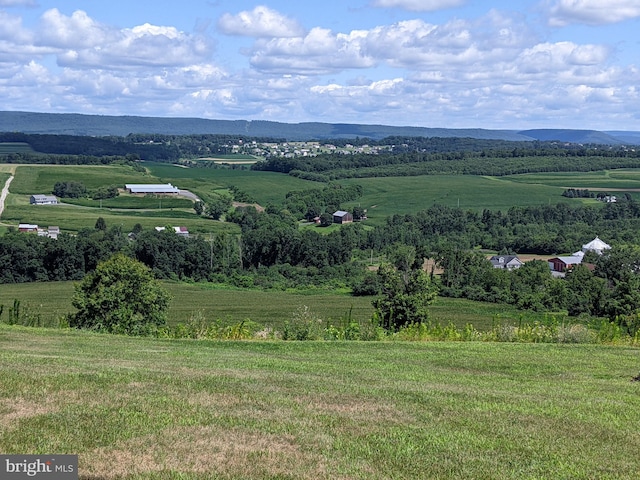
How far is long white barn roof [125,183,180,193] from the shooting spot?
451ft

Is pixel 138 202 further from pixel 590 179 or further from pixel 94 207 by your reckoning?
pixel 590 179

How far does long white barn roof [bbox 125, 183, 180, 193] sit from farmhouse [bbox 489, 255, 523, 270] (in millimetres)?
66518

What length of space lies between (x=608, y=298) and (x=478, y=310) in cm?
1003

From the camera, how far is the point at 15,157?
606 feet

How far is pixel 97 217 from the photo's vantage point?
112125 mm

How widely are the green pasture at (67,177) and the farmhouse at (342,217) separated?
43983 millimetres

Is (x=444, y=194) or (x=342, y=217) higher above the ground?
(x=444, y=194)

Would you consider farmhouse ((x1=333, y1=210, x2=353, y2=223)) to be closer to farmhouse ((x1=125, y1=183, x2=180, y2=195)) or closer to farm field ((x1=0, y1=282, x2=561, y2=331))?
farmhouse ((x1=125, y1=183, x2=180, y2=195))

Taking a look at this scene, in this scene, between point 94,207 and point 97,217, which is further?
point 94,207

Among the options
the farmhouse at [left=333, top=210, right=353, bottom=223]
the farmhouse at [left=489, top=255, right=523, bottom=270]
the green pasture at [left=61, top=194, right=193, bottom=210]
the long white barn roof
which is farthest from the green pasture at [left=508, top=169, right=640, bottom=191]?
the green pasture at [left=61, top=194, right=193, bottom=210]

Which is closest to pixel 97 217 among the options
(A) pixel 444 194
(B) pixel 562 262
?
(B) pixel 562 262

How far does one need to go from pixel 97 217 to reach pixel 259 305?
56852 millimetres

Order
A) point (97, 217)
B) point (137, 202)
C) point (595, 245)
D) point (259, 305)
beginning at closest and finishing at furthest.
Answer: point (259, 305), point (595, 245), point (97, 217), point (137, 202)

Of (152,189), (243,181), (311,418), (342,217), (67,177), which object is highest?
(311,418)
